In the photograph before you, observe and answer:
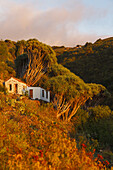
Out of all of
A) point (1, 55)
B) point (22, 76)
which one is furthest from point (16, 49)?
point (1, 55)

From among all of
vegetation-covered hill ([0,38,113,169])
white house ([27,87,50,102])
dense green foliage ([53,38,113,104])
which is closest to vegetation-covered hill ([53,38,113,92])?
dense green foliage ([53,38,113,104])

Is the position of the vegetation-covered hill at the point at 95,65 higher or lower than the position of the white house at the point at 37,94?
higher

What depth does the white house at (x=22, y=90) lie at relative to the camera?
24359 mm

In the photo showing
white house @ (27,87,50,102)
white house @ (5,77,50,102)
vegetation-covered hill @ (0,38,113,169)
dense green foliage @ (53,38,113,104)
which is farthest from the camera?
dense green foliage @ (53,38,113,104)

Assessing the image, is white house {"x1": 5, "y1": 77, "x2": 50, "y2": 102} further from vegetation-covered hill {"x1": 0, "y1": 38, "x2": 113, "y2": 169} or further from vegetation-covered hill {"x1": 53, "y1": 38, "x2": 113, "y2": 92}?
vegetation-covered hill {"x1": 53, "y1": 38, "x2": 113, "y2": 92}

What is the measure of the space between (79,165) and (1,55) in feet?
86.6

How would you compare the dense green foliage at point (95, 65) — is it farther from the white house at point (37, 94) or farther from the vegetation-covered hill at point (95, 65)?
the white house at point (37, 94)

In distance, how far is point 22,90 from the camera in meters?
25.2

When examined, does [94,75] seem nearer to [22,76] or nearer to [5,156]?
[22,76]

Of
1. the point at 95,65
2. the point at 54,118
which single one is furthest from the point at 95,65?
the point at 54,118

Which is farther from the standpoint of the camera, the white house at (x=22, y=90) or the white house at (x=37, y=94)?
the white house at (x=37, y=94)

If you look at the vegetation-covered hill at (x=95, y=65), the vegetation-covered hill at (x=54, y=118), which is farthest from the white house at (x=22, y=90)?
the vegetation-covered hill at (x=95, y=65)

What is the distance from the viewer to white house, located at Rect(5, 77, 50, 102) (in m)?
24.4

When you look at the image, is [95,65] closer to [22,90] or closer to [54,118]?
[22,90]
